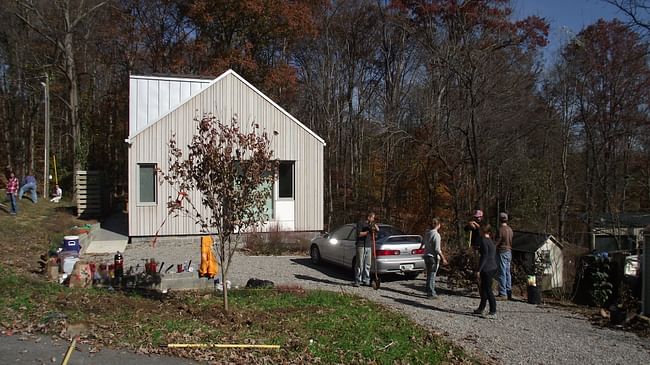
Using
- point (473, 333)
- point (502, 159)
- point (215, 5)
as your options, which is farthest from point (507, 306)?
point (215, 5)

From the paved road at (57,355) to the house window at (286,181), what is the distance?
13.3 metres

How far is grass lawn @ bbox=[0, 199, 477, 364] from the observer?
6.88 metres

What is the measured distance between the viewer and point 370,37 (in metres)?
34.3

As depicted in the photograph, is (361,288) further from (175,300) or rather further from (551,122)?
(551,122)

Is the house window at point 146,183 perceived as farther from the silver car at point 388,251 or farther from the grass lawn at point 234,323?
the grass lawn at point 234,323

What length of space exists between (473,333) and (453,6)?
617 inches

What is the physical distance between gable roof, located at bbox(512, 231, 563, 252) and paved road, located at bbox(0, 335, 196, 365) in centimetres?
864

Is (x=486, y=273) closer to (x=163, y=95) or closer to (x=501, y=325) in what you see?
(x=501, y=325)

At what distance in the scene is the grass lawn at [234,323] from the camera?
6.88 m

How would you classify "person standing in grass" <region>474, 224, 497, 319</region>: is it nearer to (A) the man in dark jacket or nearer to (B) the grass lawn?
(B) the grass lawn

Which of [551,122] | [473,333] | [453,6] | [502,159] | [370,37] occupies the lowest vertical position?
[473,333]

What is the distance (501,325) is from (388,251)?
399 centimetres

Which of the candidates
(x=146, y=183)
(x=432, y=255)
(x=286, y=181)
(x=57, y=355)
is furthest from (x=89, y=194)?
(x=57, y=355)

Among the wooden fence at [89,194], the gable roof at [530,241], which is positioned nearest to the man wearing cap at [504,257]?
the gable roof at [530,241]
